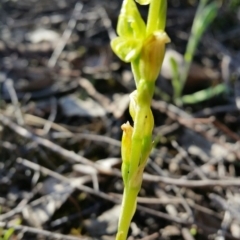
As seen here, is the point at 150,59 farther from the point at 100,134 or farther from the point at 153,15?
the point at 100,134

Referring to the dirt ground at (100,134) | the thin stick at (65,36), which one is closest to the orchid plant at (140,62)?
the dirt ground at (100,134)

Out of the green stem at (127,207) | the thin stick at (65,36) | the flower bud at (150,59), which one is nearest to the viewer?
the flower bud at (150,59)

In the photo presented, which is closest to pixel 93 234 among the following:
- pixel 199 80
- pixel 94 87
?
pixel 94 87

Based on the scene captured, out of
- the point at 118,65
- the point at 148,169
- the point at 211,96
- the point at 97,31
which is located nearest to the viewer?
the point at 148,169

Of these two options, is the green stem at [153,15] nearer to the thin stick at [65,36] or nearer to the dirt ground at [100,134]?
the dirt ground at [100,134]

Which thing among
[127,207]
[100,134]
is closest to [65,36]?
[100,134]

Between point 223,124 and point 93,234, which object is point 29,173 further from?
point 223,124
